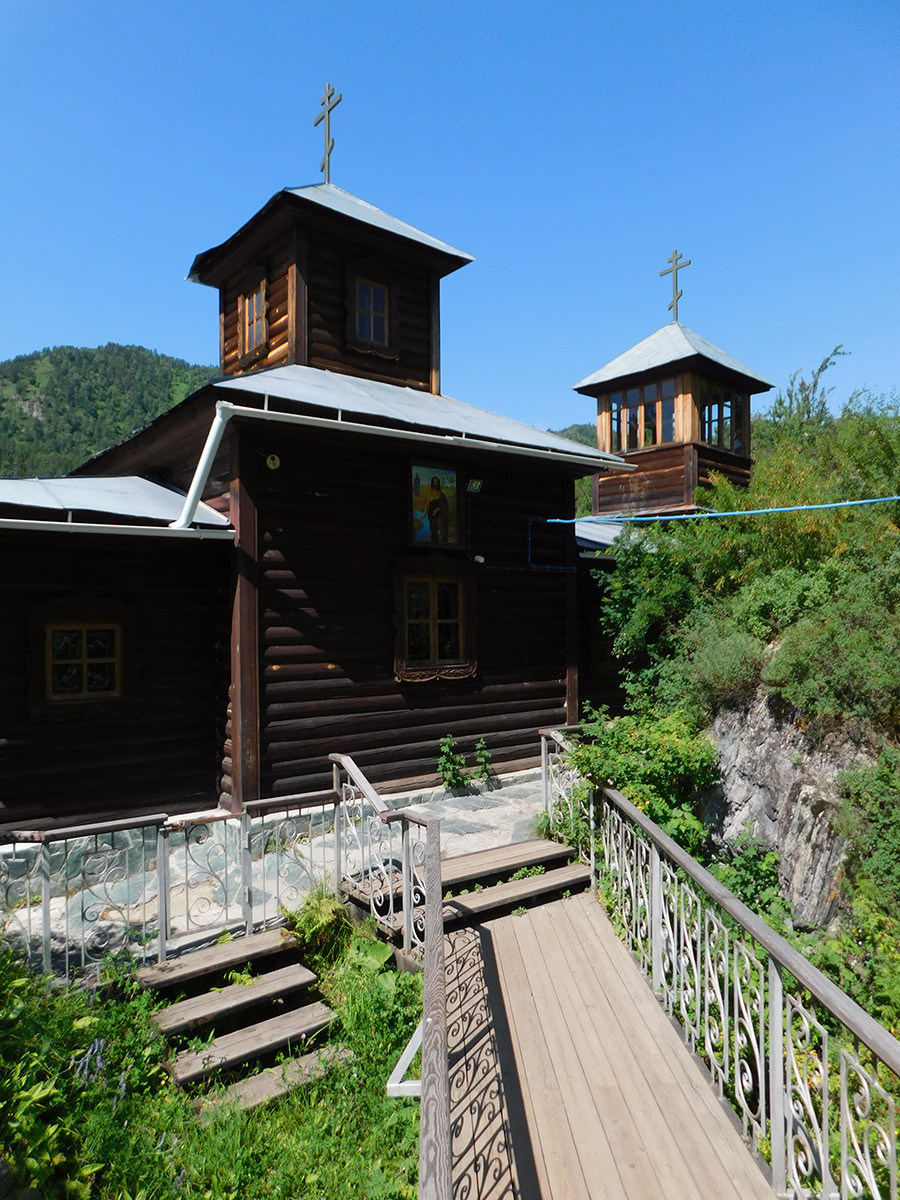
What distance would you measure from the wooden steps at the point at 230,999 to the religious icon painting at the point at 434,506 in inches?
204

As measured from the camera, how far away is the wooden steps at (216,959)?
5.13 m

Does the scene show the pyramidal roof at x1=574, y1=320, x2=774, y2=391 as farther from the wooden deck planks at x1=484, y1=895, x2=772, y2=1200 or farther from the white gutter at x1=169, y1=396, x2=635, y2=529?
the wooden deck planks at x1=484, y1=895, x2=772, y2=1200

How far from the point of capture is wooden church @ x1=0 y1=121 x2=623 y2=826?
A: 7637 mm

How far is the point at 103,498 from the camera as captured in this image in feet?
26.6

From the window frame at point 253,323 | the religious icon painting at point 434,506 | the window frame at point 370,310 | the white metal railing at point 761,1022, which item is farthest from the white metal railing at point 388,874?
the window frame at point 253,323

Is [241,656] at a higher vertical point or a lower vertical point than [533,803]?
higher

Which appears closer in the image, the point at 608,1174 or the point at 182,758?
the point at 608,1174

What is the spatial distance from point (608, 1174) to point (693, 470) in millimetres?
14488

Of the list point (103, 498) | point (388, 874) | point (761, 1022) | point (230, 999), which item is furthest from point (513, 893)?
point (103, 498)

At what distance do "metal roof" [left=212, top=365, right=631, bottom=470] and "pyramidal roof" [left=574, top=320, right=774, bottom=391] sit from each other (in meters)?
6.64

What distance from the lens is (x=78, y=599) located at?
7.66 metres

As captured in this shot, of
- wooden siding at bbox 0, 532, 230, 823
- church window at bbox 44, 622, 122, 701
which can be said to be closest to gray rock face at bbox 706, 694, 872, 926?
wooden siding at bbox 0, 532, 230, 823

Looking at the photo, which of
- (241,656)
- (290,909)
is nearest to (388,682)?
(241,656)

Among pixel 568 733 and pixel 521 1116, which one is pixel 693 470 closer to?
pixel 568 733
